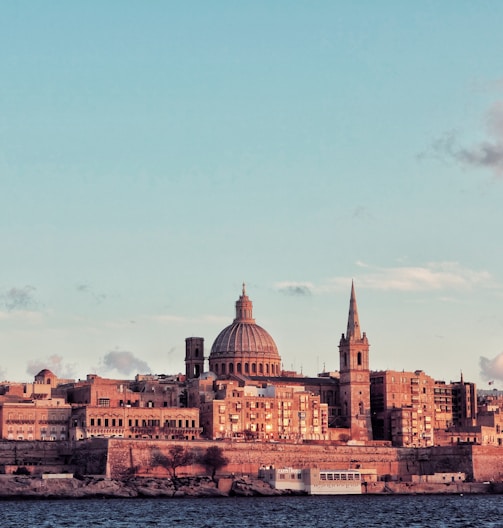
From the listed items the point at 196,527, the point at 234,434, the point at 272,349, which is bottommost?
the point at 196,527

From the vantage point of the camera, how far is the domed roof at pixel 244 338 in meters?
147

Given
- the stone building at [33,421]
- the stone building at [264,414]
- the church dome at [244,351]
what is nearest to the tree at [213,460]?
the stone building at [264,414]

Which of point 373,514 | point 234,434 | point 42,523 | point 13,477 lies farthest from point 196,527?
point 234,434

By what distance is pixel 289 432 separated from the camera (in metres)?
131

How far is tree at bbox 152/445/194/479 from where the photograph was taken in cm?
11531

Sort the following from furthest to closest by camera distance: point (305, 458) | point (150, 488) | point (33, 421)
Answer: point (33, 421) < point (305, 458) < point (150, 488)

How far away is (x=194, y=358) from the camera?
14688 cm

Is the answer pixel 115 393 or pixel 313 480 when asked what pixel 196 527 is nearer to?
pixel 313 480

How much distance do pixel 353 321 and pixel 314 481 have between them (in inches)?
1255

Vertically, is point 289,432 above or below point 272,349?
below

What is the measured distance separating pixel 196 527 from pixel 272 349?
7255 centimetres

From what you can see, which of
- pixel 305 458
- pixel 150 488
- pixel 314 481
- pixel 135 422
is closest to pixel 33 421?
pixel 135 422

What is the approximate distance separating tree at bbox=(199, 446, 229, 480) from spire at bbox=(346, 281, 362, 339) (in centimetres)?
2767

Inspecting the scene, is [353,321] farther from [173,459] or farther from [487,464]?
[173,459]
